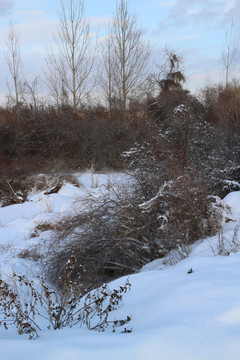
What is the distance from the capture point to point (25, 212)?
32.7 feet

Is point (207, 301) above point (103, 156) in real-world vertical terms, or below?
below

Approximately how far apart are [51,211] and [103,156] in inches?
308

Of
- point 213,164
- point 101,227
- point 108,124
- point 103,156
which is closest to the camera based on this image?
point 101,227

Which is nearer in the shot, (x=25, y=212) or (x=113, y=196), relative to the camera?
(x=113, y=196)

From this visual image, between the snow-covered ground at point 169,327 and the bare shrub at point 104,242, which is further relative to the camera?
the bare shrub at point 104,242

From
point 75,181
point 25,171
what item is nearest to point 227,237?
point 75,181

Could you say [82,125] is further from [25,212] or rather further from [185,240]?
[185,240]

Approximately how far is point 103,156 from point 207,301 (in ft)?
47.2

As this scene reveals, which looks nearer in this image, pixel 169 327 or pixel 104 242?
pixel 169 327

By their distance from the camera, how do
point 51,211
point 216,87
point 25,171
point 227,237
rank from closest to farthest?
point 227,237
point 51,211
point 25,171
point 216,87

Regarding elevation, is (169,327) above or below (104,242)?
above

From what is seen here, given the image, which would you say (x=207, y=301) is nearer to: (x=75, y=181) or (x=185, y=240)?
(x=185, y=240)

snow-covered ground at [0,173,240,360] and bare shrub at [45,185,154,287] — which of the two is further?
bare shrub at [45,185,154,287]

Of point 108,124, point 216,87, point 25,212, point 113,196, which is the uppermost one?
point 216,87
